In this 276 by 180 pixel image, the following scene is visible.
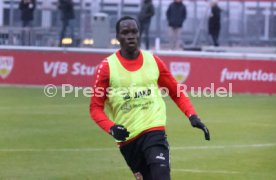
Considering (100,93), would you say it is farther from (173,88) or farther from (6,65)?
(6,65)

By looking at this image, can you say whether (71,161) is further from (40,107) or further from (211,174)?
(40,107)

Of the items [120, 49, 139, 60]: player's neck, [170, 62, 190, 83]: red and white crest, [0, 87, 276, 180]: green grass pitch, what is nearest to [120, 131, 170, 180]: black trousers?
[120, 49, 139, 60]: player's neck

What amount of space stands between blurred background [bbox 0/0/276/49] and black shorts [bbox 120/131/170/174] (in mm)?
22773

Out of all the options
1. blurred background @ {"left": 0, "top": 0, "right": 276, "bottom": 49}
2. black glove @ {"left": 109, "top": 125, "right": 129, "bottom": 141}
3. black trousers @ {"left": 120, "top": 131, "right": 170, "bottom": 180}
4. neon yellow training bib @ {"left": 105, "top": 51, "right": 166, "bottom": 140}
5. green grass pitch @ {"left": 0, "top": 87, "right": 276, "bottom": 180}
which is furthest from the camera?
blurred background @ {"left": 0, "top": 0, "right": 276, "bottom": 49}

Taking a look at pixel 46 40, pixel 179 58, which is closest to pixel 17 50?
pixel 46 40

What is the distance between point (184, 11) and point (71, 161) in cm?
1702

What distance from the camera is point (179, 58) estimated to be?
28641 mm

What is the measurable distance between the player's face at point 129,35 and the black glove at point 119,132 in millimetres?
805

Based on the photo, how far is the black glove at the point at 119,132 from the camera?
8148mm

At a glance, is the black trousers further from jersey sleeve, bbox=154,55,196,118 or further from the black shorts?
jersey sleeve, bbox=154,55,196,118

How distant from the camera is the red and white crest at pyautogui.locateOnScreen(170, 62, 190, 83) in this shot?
2825 cm

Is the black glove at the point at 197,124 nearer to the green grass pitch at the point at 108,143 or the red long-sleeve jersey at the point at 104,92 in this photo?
the red long-sleeve jersey at the point at 104,92

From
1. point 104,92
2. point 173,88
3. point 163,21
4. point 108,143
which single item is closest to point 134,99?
point 104,92

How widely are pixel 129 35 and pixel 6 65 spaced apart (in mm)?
21646
